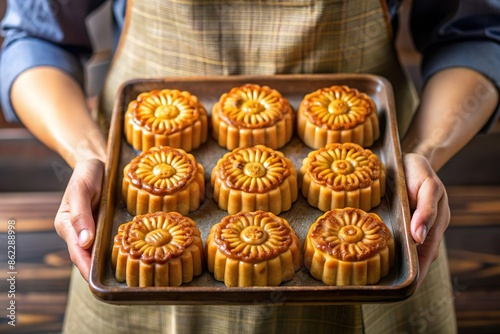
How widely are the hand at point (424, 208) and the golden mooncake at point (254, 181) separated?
0.26 meters

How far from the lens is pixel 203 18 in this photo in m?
1.68

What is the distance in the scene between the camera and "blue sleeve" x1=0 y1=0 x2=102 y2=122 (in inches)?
72.7

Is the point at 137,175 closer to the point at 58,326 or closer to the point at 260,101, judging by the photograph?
the point at 260,101

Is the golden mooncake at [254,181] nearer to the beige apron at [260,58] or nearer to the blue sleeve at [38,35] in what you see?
the beige apron at [260,58]

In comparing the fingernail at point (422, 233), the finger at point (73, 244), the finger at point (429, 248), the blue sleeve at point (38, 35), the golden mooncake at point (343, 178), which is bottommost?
the finger at point (429, 248)

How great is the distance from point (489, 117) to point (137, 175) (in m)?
0.94

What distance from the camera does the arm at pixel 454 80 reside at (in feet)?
5.77

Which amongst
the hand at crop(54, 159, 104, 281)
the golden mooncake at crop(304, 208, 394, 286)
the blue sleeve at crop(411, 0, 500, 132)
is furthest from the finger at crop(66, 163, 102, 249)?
the blue sleeve at crop(411, 0, 500, 132)

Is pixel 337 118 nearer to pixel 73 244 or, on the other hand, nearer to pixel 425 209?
pixel 425 209

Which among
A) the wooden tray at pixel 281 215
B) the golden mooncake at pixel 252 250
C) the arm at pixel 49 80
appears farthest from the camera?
the arm at pixel 49 80

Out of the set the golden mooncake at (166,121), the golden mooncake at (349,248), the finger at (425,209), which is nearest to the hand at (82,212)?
the golden mooncake at (166,121)

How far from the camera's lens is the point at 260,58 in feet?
5.71

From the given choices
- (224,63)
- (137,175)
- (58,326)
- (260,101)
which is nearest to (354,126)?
(260,101)

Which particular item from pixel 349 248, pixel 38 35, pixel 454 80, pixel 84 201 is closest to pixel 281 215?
pixel 349 248
